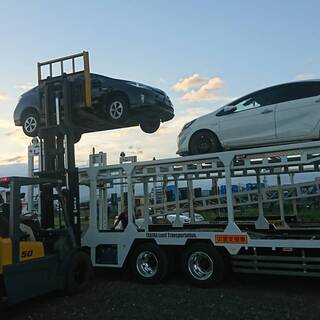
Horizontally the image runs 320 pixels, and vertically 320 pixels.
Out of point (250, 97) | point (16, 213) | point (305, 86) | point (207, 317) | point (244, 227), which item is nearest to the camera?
point (207, 317)

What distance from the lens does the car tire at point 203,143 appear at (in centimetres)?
886

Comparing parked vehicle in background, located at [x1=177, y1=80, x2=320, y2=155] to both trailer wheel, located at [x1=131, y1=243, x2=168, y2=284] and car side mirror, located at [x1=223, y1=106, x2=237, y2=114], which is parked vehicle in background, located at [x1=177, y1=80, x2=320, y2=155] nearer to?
car side mirror, located at [x1=223, y1=106, x2=237, y2=114]

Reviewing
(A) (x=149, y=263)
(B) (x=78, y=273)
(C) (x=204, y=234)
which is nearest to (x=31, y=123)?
(B) (x=78, y=273)

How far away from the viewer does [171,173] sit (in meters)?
8.12

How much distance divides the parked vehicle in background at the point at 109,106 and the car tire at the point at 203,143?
1.42 metres

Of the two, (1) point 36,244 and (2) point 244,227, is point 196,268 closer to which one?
(2) point 244,227

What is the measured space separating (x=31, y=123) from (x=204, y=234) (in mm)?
4896

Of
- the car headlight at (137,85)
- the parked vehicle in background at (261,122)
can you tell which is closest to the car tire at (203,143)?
the parked vehicle in background at (261,122)

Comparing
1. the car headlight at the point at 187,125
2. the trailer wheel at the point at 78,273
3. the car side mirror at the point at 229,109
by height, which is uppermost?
the car side mirror at the point at 229,109

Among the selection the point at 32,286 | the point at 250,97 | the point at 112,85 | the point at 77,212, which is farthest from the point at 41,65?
the point at 32,286

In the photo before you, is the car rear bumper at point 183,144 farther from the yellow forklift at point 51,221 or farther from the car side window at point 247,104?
the yellow forklift at point 51,221

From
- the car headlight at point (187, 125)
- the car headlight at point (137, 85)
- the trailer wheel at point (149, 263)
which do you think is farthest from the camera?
the car headlight at point (137, 85)

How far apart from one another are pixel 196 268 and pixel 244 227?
6.44 ft

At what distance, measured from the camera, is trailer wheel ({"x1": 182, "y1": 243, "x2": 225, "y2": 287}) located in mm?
7379
